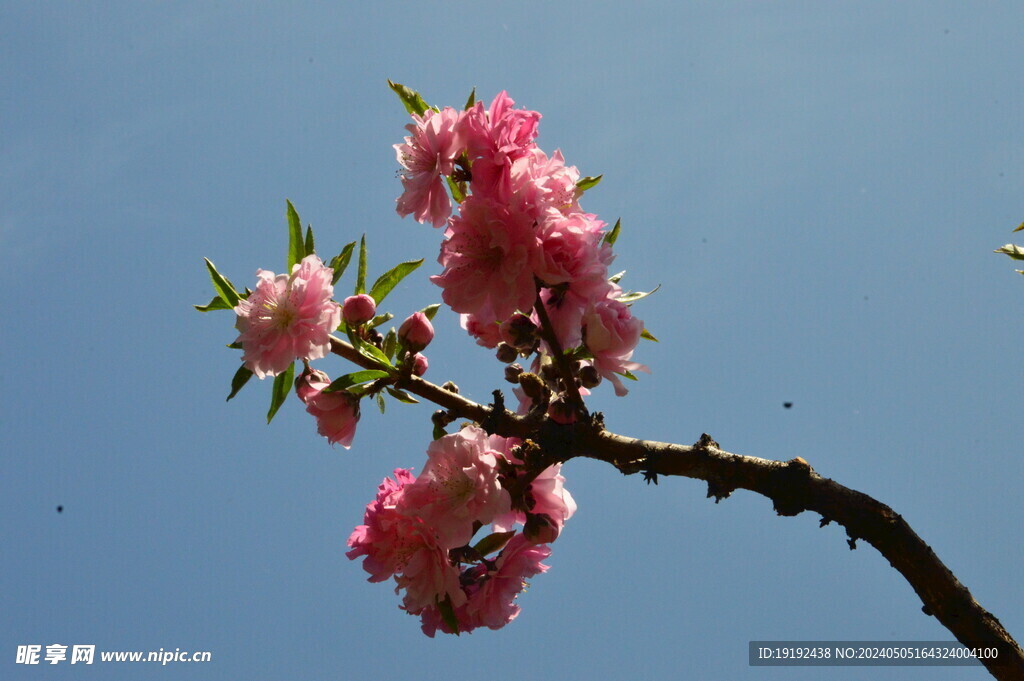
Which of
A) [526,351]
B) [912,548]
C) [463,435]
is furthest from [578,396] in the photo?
[912,548]

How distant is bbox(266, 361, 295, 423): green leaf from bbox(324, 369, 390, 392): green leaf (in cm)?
20

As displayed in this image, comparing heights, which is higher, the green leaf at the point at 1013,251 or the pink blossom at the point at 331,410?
the green leaf at the point at 1013,251

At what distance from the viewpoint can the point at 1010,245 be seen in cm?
260

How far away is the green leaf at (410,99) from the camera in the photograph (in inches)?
98.3

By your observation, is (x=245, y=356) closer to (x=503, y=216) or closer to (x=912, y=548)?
(x=503, y=216)

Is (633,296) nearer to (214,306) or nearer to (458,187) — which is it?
(458,187)

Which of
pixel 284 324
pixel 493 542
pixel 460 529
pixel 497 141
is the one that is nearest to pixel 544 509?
pixel 493 542

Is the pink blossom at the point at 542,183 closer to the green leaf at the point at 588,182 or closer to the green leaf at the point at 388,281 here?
the green leaf at the point at 588,182

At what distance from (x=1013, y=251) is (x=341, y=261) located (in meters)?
2.40

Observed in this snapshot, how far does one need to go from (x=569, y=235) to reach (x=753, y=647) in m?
1.79

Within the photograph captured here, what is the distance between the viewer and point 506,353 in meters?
2.50

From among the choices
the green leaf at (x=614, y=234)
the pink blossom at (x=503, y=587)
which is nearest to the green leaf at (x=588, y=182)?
the green leaf at (x=614, y=234)

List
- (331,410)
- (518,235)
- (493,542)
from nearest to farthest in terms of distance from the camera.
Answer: (518,235) < (331,410) < (493,542)

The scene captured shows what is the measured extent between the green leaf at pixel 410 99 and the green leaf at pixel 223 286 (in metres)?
0.87
